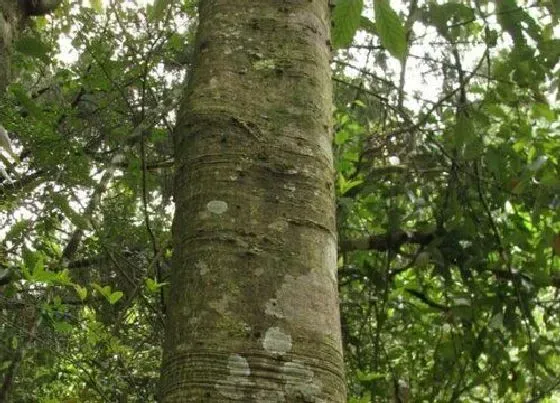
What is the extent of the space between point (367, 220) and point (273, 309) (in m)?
2.65

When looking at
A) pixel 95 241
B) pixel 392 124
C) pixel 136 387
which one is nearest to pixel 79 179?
pixel 95 241

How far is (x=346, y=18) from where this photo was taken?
1181mm

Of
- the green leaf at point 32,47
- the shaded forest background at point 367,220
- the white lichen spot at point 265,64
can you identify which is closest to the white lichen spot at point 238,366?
the white lichen spot at point 265,64

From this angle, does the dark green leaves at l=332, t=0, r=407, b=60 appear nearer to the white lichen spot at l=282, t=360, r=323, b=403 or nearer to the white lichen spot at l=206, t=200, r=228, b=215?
the white lichen spot at l=206, t=200, r=228, b=215

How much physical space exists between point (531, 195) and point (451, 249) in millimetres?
400

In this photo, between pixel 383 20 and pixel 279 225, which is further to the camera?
pixel 383 20

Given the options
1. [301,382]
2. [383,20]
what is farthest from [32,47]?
[301,382]

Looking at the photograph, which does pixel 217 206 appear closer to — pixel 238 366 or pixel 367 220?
pixel 238 366

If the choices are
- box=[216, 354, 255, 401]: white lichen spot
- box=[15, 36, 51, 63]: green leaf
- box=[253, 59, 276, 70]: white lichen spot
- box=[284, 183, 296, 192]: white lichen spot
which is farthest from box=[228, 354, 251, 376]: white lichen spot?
box=[15, 36, 51, 63]: green leaf

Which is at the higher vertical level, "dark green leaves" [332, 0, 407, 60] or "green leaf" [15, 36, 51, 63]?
"green leaf" [15, 36, 51, 63]

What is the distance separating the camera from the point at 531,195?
112 inches

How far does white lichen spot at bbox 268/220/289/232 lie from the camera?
39.8 inches

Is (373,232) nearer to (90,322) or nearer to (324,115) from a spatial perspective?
(90,322)

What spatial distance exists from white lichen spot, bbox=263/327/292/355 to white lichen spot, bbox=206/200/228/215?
20 centimetres
